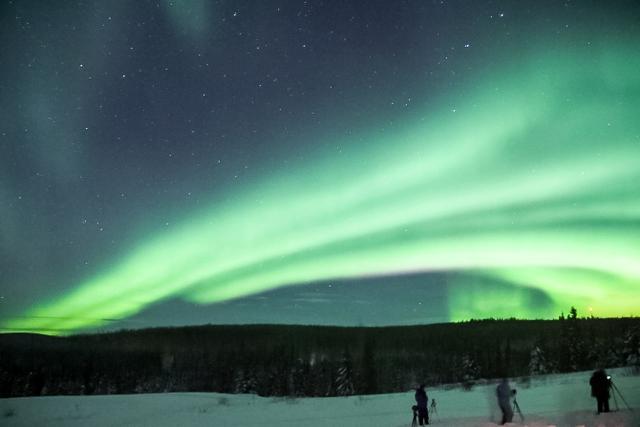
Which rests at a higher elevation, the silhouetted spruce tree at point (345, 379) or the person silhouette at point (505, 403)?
the person silhouette at point (505, 403)

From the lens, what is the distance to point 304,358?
77.3 metres

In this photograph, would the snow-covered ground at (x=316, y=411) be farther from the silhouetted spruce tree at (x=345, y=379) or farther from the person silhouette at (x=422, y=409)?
the silhouetted spruce tree at (x=345, y=379)

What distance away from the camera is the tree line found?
58.6 m

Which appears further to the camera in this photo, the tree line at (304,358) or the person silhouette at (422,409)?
the tree line at (304,358)

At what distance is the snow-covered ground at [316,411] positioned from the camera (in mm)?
18797

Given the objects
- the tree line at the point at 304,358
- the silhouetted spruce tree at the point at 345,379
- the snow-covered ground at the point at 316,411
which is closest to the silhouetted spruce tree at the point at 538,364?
the tree line at the point at 304,358

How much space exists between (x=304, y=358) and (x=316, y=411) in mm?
50479

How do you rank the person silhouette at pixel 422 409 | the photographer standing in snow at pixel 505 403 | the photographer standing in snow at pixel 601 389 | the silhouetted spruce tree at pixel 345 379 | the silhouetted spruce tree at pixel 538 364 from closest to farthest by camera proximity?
the photographer standing in snow at pixel 505 403 → the photographer standing in snow at pixel 601 389 → the person silhouette at pixel 422 409 → the silhouetted spruce tree at pixel 538 364 → the silhouetted spruce tree at pixel 345 379

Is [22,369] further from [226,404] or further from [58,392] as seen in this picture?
[226,404]

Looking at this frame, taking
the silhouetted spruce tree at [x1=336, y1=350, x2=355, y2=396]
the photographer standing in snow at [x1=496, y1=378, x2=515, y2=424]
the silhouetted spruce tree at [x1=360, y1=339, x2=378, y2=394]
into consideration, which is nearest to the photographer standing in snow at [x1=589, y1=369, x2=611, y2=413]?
the photographer standing in snow at [x1=496, y1=378, x2=515, y2=424]

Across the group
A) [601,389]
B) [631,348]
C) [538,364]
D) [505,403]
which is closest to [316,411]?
[505,403]

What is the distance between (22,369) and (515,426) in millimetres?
60163

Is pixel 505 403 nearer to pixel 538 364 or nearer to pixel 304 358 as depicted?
pixel 538 364

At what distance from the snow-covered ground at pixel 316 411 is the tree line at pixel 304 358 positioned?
2088cm
